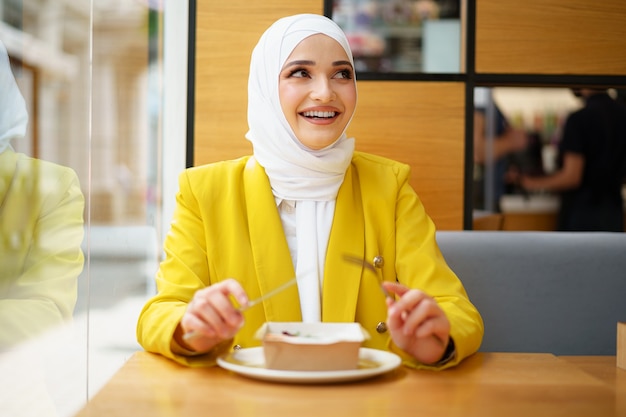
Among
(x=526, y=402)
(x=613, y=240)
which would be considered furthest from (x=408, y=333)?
(x=613, y=240)

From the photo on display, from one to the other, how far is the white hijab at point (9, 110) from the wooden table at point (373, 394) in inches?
26.8

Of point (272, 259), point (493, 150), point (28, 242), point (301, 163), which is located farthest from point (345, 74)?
point (493, 150)

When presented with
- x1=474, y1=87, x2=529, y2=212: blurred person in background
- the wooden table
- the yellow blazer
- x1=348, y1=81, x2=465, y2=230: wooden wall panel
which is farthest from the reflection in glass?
x1=474, y1=87, x2=529, y2=212: blurred person in background

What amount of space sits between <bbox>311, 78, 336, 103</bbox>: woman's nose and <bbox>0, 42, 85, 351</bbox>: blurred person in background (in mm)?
623

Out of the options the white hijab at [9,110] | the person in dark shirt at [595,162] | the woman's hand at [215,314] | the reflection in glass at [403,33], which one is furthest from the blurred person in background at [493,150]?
the woman's hand at [215,314]

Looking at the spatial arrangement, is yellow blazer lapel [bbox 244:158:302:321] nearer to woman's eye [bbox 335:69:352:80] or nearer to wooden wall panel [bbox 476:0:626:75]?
woman's eye [bbox 335:69:352:80]

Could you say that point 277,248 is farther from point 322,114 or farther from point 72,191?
point 72,191

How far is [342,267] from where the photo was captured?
5.52ft

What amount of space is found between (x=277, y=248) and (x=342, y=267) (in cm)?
14

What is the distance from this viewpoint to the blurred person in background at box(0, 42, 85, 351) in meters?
1.67

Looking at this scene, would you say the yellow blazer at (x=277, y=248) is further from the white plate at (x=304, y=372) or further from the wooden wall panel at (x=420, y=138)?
the wooden wall panel at (x=420, y=138)

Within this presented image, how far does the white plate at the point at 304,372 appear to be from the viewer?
3.66 feet

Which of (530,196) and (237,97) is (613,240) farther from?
(530,196)

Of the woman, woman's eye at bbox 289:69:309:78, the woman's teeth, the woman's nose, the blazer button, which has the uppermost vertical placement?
woman's eye at bbox 289:69:309:78
